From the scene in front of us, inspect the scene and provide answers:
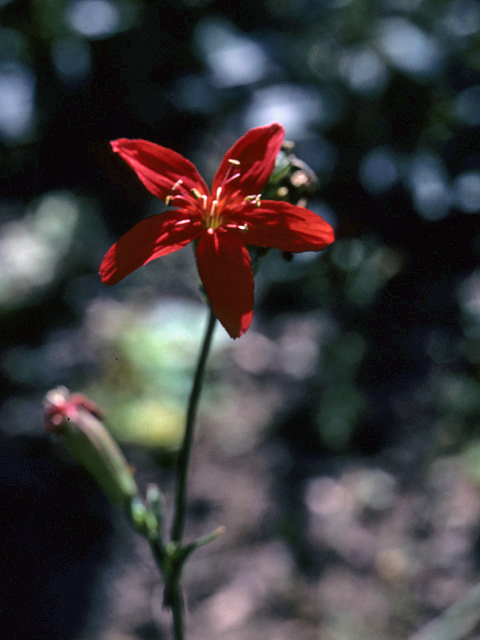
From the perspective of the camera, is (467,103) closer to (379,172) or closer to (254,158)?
(379,172)

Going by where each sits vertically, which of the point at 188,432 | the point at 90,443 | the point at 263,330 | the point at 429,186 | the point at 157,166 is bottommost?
the point at 263,330

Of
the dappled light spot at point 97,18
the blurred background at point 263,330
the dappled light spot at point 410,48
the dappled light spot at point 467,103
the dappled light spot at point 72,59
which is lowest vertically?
the blurred background at point 263,330

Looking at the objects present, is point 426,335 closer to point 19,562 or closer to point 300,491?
point 300,491

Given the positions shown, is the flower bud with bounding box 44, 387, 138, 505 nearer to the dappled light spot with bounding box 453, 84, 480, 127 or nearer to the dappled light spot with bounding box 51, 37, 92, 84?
the dappled light spot with bounding box 51, 37, 92, 84

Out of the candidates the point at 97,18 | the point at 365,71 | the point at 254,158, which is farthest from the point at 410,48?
the point at 97,18

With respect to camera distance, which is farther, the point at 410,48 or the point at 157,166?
the point at 410,48

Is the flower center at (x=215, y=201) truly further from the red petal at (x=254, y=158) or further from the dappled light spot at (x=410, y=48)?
the dappled light spot at (x=410, y=48)

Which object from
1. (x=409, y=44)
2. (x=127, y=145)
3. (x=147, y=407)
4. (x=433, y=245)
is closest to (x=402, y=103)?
(x=409, y=44)

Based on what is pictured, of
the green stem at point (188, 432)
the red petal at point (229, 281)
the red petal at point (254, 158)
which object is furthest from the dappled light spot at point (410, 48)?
the green stem at point (188, 432)
